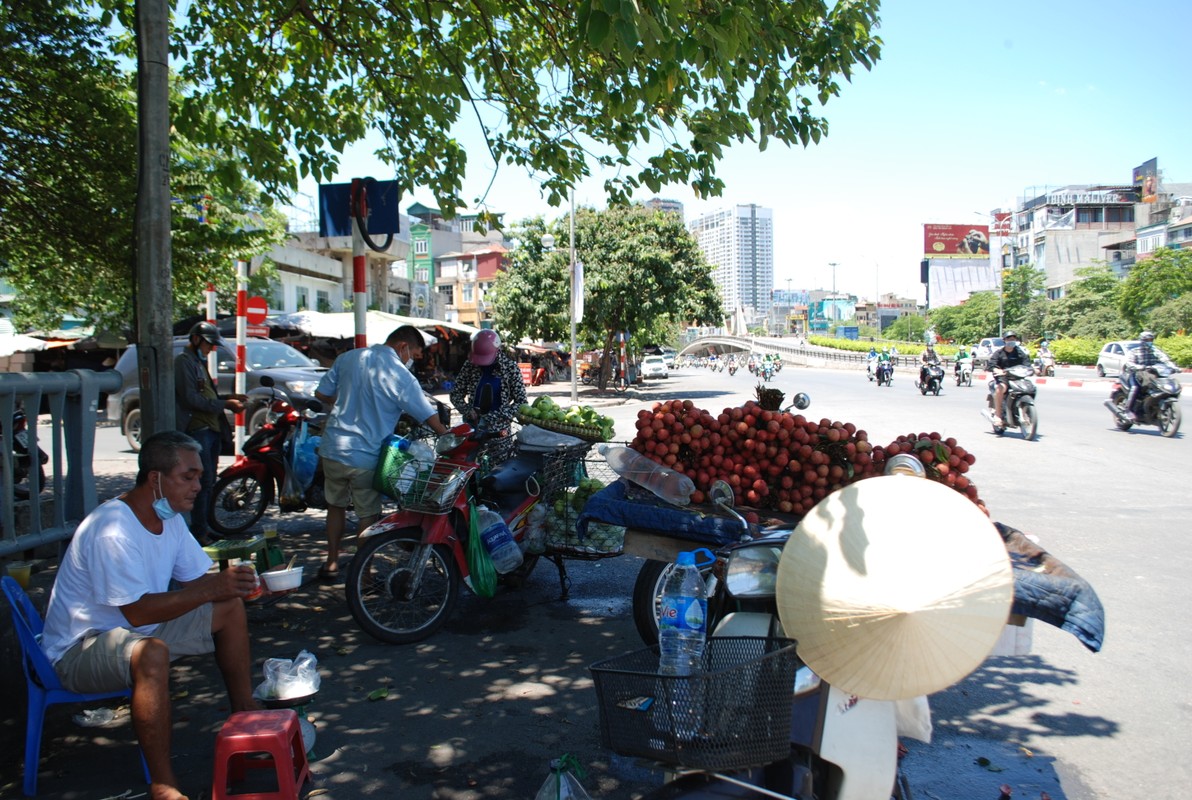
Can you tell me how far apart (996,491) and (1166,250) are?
2124 inches

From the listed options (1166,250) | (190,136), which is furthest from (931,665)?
(1166,250)

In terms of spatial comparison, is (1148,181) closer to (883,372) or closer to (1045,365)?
(1045,365)

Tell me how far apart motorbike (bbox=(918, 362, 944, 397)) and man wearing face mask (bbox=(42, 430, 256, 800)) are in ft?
84.4

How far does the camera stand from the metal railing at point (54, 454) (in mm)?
4480

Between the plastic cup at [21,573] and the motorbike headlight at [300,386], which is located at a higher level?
the motorbike headlight at [300,386]

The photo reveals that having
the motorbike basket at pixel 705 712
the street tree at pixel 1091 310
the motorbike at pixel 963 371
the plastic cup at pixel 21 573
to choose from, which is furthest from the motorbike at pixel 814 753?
the street tree at pixel 1091 310

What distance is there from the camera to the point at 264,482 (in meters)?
7.64

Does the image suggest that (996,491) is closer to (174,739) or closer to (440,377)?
(174,739)

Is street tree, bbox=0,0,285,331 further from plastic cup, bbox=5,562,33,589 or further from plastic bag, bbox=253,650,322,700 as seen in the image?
plastic bag, bbox=253,650,322,700

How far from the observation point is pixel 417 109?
842 centimetres

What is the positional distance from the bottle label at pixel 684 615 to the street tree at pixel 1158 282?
5943 centimetres

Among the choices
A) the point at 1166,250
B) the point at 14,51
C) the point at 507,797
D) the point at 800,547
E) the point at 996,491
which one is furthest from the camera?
the point at 1166,250

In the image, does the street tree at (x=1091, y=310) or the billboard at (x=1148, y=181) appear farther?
the billboard at (x=1148, y=181)

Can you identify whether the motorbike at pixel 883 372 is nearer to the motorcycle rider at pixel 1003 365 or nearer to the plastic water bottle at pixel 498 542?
the motorcycle rider at pixel 1003 365
